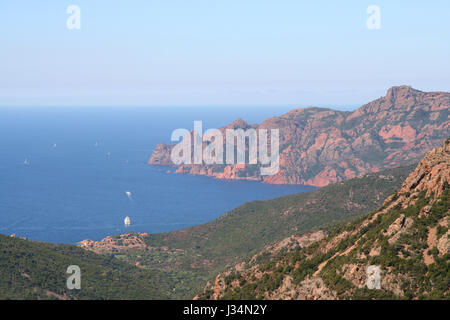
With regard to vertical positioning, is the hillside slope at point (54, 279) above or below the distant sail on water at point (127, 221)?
above

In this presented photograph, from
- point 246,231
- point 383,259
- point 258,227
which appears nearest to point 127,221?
point 246,231

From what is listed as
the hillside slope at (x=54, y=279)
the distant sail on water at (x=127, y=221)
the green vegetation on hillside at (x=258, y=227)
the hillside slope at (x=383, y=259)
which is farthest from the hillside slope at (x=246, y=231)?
the hillside slope at (x=383, y=259)

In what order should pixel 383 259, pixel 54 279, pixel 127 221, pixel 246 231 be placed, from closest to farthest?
pixel 383 259
pixel 54 279
pixel 246 231
pixel 127 221

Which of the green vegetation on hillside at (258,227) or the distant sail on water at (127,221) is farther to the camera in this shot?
the distant sail on water at (127,221)

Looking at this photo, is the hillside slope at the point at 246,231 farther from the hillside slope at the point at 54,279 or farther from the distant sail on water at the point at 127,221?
the distant sail on water at the point at 127,221

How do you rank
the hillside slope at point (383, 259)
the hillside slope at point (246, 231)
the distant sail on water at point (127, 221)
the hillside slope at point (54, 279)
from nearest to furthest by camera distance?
the hillside slope at point (383, 259)
the hillside slope at point (54, 279)
the hillside slope at point (246, 231)
the distant sail on water at point (127, 221)

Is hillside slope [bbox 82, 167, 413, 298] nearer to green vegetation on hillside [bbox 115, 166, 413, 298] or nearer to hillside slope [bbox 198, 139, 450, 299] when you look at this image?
green vegetation on hillside [bbox 115, 166, 413, 298]

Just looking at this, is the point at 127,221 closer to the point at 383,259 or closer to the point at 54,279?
the point at 54,279

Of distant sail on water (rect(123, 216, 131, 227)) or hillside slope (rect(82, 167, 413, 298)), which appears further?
distant sail on water (rect(123, 216, 131, 227))

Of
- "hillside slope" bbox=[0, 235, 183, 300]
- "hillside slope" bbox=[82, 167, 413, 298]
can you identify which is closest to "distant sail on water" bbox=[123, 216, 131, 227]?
"hillside slope" bbox=[82, 167, 413, 298]
